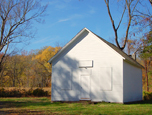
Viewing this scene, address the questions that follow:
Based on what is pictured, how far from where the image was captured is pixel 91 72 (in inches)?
698

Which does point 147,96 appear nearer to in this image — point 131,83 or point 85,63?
point 131,83

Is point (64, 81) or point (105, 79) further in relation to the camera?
point (64, 81)

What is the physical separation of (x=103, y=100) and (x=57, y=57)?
19.5 feet

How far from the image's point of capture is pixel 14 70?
51688mm

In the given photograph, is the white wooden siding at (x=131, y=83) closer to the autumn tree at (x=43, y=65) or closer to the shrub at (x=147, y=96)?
the shrub at (x=147, y=96)

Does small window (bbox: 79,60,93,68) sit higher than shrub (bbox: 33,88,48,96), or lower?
higher

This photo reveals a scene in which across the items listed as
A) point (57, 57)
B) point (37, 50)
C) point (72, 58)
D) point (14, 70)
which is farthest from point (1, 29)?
point (37, 50)

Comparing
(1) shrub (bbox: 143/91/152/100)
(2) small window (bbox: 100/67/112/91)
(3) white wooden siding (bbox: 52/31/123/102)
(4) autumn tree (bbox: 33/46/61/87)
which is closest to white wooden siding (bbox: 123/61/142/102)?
(3) white wooden siding (bbox: 52/31/123/102)

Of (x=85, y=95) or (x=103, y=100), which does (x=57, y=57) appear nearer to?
(x=85, y=95)

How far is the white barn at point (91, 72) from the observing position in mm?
16938

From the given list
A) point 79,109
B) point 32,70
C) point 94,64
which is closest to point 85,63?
point 94,64

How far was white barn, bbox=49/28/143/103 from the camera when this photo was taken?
16.9m

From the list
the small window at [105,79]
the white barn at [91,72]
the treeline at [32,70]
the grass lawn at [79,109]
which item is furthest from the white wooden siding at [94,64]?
the treeline at [32,70]

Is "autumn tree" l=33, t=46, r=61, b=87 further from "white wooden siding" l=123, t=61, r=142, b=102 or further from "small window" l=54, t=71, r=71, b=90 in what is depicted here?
"small window" l=54, t=71, r=71, b=90
